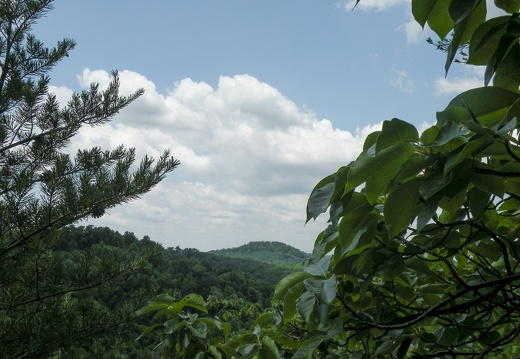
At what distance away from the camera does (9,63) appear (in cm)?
678

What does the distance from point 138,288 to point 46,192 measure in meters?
2.45

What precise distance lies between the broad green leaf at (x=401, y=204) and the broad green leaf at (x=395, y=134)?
0.05 meters

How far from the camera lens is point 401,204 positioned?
0.55 m

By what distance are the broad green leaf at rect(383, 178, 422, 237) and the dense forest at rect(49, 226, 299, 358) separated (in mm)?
1438

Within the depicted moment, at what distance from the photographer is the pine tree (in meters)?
5.87

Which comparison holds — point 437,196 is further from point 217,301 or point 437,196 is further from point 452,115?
point 217,301

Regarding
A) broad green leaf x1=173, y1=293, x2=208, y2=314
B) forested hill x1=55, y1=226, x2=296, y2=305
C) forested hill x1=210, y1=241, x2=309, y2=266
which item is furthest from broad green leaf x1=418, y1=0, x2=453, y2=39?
forested hill x1=210, y1=241, x2=309, y2=266

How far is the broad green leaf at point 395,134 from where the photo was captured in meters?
0.52

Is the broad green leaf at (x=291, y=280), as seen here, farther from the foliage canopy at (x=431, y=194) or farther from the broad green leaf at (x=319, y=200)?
the broad green leaf at (x=319, y=200)

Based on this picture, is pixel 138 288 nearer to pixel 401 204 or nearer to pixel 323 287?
pixel 323 287

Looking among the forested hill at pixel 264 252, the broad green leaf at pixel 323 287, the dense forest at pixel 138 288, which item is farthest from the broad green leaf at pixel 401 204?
the forested hill at pixel 264 252

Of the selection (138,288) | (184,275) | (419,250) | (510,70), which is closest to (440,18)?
(510,70)

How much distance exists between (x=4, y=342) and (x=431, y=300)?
6.06 meters

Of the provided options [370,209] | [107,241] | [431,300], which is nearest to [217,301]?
[431,300]
